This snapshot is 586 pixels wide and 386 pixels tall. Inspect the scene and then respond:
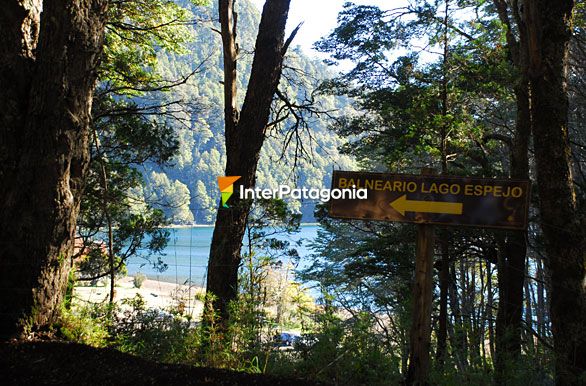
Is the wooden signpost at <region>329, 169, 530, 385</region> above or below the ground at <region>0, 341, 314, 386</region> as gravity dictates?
above

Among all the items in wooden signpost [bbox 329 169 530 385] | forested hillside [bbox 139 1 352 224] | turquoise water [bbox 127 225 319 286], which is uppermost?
forested hillside [bbox 139 1 352 224]

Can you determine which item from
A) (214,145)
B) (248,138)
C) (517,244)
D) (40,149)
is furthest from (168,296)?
(214,145)

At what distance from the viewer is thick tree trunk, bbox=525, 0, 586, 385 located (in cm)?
387

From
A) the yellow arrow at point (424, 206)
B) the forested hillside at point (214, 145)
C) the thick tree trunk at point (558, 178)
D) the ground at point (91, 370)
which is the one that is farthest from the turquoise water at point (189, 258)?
the thick tree trunk at point (558, 178)

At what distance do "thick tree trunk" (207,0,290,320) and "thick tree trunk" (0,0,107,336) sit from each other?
237 cm

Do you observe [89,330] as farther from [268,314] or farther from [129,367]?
[268,314]

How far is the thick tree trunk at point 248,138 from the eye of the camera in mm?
5473

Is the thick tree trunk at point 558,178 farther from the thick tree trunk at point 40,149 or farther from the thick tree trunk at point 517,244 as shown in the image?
the thick tree trunk at point 517,244

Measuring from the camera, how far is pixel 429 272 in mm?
3135

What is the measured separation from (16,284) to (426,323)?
8.08ft

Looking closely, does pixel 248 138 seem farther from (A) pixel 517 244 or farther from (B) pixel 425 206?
(A) pixel 517 244

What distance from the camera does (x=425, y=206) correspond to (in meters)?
3.01

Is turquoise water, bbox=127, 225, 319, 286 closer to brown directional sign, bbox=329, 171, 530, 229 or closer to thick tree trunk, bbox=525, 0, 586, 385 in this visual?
brown directional sign, bbox=329, 171, 530, 229

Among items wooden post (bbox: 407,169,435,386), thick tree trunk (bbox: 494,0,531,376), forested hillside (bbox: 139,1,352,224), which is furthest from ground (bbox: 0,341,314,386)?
thick tree trunk (bbox: 494,0,531,376)
